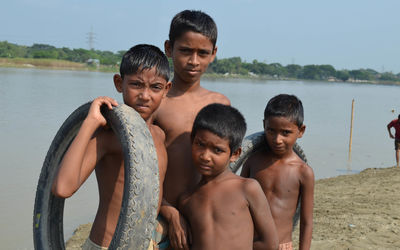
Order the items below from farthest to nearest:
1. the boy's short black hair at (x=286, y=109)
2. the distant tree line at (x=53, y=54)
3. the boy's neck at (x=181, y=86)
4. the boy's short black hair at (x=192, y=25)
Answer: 1. the distant tree line at (x=53, y=54)
2. the boy's short black hair at (x=286, y=109)
3. the boy's neck at (x=181, y=86)
4. the boy's short black hair at (x=192, y=25)

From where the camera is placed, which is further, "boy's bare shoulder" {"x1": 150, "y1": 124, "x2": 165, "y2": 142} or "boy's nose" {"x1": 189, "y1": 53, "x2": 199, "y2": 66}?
"boy's nose" {"x1": 189, "y1": 53, "x2": 199, "y2": 66}

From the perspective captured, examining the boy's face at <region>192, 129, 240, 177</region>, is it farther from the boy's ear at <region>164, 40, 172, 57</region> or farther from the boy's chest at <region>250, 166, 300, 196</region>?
the boy's chest at <region>250, 166, 300, 196</region>

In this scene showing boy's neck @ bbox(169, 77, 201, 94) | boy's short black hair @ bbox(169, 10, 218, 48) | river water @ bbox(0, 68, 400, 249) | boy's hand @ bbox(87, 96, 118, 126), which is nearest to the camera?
boy's hand @ bbox(87, 96, 118, 126)

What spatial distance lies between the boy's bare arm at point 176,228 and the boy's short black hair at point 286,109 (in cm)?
116

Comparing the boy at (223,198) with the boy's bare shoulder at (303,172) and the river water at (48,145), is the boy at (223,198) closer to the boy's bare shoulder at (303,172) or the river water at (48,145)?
the boy's bare shoulder at (303,172)

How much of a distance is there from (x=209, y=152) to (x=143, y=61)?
0.71 meters

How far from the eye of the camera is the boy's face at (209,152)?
264 cm

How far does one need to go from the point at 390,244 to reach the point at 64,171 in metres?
5.50

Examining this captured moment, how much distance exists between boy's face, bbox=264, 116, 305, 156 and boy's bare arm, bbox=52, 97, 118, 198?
54.4 inches

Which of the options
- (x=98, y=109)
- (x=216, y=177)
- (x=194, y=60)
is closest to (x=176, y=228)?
(x=216, y=177)

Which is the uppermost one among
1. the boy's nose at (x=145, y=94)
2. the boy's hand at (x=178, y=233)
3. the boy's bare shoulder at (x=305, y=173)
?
the boy's nose at (x=145, y=94)

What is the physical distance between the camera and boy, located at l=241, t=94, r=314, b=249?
11.0 feet

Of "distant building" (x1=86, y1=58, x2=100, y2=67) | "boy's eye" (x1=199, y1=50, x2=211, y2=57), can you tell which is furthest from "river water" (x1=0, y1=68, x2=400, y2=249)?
"distant building" (x1=86, y1=58, x2=100, y2=67)

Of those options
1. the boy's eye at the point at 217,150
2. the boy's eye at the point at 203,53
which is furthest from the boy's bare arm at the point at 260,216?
the boy's eye at the point at 203,53
